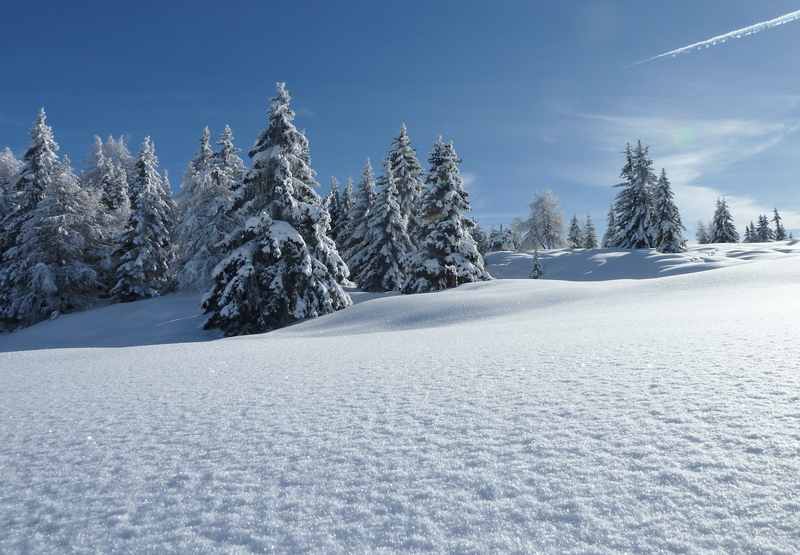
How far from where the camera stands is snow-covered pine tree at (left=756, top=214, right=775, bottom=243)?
234 ft

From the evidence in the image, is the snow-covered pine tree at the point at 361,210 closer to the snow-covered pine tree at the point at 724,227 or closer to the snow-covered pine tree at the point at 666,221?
the snow-covered pine tree at the point at 666,221

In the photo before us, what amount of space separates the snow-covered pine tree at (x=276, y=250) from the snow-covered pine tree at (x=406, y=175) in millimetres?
16759

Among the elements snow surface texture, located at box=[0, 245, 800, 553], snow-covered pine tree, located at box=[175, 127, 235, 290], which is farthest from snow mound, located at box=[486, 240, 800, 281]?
snow surface texture, located at box=[0, 245, 800, 553]

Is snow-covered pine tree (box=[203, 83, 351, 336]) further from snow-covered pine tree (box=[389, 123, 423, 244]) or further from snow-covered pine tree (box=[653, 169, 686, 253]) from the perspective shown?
snow-covered pine tree (box=[653, 169, 686, 253])

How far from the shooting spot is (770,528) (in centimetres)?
195

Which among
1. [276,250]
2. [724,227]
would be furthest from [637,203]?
[276,250]

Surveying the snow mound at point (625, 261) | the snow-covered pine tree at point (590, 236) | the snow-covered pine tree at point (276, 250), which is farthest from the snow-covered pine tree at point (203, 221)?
Result: the snow-covered pine tree at point (590, 236)

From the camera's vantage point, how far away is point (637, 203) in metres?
46.9

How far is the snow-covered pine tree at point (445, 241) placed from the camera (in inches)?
1024

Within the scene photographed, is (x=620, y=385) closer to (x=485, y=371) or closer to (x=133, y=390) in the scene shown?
(x=485, y=371)

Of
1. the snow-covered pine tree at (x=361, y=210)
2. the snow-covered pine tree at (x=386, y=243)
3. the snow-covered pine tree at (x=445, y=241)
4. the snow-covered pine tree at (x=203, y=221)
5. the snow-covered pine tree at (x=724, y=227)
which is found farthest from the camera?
the snow-covered pine tree at (x=724, y=227)

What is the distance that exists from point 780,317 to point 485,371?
576 cm

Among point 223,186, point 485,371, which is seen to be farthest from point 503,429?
point 223,186

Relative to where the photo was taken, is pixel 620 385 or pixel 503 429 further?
pixel 620 385
